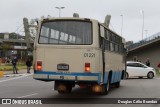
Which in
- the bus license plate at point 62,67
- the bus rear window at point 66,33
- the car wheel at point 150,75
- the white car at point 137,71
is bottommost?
the car wheel at point 150,75

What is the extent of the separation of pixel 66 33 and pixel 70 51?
30.8 inches

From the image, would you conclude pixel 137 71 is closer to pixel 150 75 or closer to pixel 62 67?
pixel 150 75

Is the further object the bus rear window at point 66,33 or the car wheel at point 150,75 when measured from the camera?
the car wheel at point 150,75

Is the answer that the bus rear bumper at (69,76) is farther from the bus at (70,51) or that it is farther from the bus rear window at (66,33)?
the bus rear window at (66,33)

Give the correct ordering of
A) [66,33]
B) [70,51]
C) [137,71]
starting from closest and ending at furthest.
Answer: [70,51] → [66,33] → [137,71]

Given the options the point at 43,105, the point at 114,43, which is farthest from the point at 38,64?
the point at 114,43

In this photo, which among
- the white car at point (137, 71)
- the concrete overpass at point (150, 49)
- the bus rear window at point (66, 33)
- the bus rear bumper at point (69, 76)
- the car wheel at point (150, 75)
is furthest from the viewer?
the concrete overpass at point (150, 49)

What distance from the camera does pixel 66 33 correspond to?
16938 mm

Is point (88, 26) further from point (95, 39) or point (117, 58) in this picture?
point (117, 58)

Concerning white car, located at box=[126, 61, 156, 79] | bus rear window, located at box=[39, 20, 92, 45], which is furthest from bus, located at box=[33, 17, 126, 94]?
white car, located at box=[126, 61, 156, 79]

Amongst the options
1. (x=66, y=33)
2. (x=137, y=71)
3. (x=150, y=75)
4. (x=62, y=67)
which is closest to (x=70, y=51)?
(x=62, y=67)

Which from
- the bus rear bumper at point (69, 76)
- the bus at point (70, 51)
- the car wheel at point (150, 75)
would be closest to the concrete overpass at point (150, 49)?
the car wheel at point (150, 75)

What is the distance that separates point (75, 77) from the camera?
16391 millimetres

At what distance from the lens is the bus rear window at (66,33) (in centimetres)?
1678
